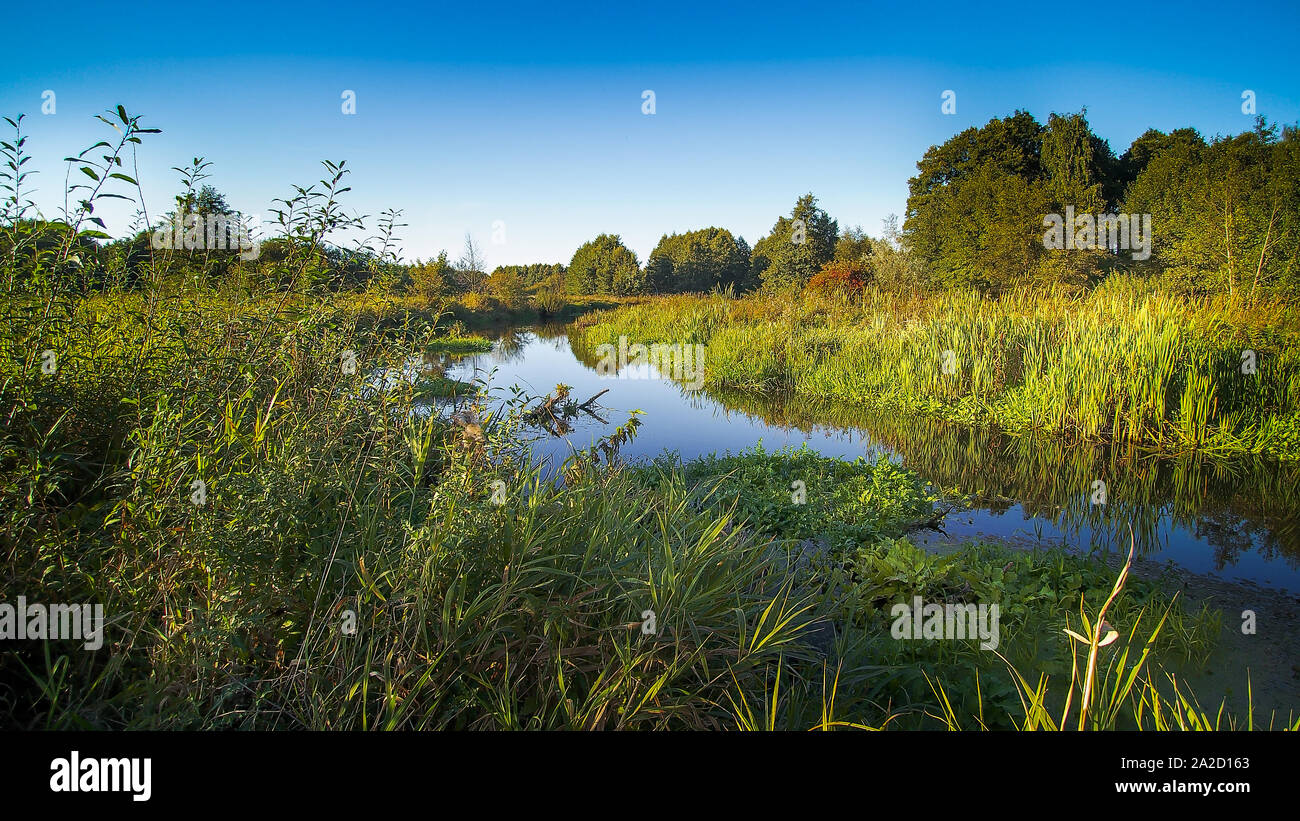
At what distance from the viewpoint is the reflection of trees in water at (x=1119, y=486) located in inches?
193

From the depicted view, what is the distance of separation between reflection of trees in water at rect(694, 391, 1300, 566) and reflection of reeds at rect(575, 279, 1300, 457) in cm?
53

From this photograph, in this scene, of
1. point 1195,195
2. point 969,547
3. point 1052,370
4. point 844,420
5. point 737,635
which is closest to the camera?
point 737,635

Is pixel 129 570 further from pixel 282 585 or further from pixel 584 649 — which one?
pixel 584 649

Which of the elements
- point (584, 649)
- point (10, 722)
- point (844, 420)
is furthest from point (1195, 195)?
point (10, 722)

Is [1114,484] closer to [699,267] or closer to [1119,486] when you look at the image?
[1119,486]

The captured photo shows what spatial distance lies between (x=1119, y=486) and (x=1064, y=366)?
8.61 feet

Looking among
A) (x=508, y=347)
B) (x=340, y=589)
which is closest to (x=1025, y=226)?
(x=508, y=347)

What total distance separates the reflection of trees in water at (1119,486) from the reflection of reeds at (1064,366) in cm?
53

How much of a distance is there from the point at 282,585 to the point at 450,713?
2.71 ft

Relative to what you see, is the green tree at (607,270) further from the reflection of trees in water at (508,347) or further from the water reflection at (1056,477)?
the water reflection at (1056,477)

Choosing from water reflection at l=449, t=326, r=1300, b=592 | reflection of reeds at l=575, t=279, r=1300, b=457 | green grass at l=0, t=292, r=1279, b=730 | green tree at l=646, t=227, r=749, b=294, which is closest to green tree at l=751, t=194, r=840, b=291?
green tree at l=646, t=227, r=749, b=294

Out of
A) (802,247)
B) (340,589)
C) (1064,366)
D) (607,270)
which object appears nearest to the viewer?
(340,589)

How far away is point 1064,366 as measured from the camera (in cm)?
809
